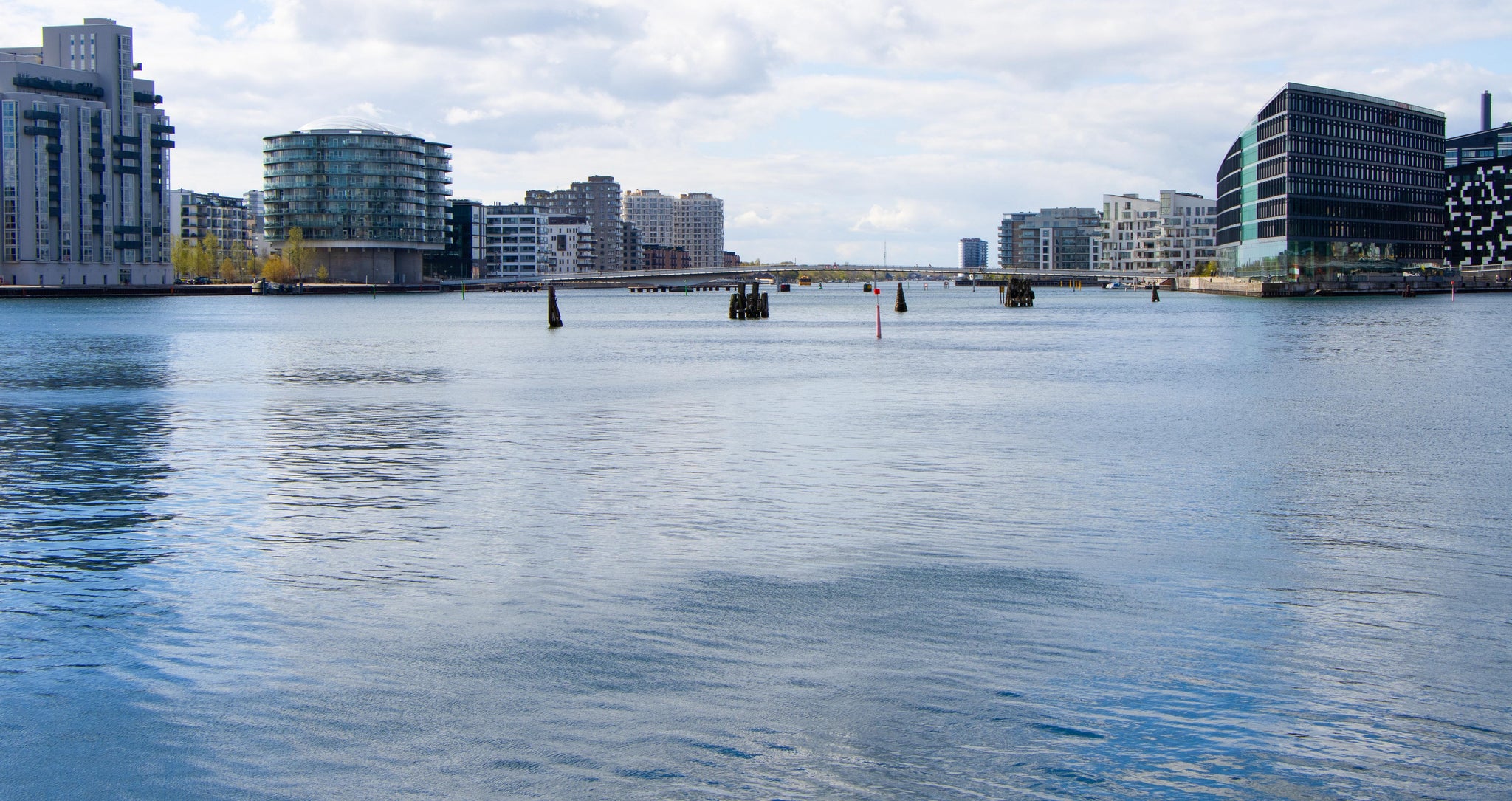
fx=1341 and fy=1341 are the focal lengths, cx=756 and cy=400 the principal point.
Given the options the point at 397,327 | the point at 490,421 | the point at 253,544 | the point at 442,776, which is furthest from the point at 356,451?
the point at 397,327

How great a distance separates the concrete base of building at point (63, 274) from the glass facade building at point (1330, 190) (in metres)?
163

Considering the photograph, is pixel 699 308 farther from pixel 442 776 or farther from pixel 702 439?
pixel 442 776

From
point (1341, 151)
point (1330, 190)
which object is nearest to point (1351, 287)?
point (1330, 190)

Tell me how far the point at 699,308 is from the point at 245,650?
159084 millimetres

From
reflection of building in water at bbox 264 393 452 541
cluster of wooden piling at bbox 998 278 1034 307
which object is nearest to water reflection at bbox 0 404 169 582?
reflection of building in water at bbox 264 393 452 541

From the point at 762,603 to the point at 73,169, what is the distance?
201763 mm

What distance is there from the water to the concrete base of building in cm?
17043

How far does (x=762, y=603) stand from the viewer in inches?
536

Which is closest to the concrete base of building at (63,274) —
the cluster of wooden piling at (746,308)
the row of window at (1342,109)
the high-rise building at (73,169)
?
the high-rise building at (73,169)

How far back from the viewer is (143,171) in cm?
19938

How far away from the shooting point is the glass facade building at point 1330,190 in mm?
183750

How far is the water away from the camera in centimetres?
934

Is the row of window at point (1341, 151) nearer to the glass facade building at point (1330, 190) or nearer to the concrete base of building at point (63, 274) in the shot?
the glass facade building at point (1330, 190)

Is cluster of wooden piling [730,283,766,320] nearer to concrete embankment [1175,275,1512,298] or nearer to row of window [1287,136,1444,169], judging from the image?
concrete embankment [1175,275,1512,298]
